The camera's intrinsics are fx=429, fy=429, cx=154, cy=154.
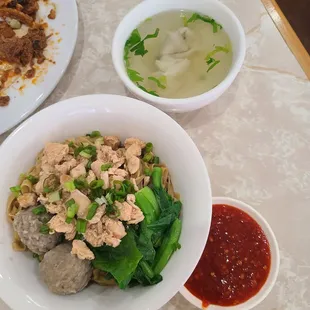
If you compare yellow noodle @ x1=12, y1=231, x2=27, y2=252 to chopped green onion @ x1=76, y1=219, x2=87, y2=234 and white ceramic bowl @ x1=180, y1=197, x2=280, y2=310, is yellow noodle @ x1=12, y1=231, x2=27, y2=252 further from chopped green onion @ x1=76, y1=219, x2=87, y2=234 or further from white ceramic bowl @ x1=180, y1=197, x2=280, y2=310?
white ceramic bowl @ x1=180, y1=197, x2=280, y2=310

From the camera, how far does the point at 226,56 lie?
1.55m

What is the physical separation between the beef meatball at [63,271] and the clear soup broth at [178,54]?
63cm

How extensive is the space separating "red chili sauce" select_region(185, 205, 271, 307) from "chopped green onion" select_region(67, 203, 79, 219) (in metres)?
0.45

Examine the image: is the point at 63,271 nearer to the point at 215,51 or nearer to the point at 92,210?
the point at 92,210

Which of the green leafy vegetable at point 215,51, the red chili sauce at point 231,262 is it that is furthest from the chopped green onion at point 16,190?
the green leafy vegetable at point 215,51

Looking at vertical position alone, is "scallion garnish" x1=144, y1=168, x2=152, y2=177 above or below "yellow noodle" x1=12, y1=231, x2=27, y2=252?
above

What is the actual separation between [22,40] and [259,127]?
1.00 meters

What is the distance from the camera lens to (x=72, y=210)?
3.73 ft

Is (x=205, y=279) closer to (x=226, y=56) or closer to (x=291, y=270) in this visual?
(x=291, y=270)

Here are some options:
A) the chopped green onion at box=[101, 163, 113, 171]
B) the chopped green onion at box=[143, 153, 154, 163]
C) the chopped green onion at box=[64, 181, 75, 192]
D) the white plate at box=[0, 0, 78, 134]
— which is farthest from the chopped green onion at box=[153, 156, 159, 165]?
the white plate at box=[0, 0, 78, 134]

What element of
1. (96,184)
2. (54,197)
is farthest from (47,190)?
(96,184)

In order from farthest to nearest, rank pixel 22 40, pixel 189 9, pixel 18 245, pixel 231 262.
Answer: pixel 22 40 < pixel 189 9 < pixel 231 262 < pixel 18 245

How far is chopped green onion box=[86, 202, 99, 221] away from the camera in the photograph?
3.72 feet

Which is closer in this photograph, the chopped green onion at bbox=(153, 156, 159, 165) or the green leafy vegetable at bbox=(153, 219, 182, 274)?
the green leafy vegetable at bbox=(153, 219, 182, 274)
